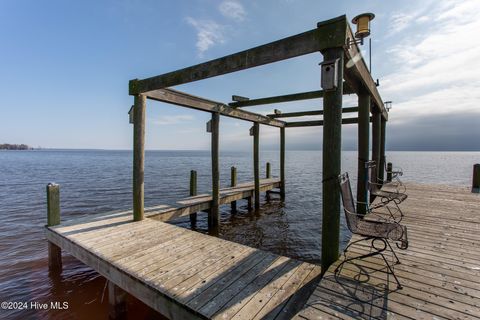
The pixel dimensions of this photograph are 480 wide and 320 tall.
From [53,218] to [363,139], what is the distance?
23.0 ft

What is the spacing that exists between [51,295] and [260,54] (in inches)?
227

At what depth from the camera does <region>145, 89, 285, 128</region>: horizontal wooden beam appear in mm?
5395

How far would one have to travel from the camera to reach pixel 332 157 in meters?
2.80

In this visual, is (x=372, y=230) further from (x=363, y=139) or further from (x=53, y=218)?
(x=53, y=218)

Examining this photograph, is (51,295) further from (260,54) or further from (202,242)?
(260,54)

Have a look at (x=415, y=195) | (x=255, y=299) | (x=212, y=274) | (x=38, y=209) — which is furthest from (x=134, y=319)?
(x=38, y=209)

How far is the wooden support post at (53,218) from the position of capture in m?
4.98

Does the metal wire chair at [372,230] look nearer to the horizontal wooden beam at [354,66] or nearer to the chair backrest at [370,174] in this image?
the horizontal wooden beam at [354,66]

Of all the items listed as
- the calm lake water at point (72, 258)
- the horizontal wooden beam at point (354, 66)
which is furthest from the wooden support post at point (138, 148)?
the horizontal wooden beam at point (354, 66)

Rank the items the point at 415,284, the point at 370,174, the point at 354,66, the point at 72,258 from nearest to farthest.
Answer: the point at 415,284
the point at 354,66
the point at 72,258
the point at 370,174

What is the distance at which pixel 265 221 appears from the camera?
31.0 ft

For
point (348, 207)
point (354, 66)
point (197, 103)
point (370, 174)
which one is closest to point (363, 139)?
point (370, 174)

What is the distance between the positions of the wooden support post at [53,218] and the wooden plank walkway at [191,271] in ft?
0.80

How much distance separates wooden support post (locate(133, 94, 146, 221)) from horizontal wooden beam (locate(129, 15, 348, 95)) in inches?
25.2
